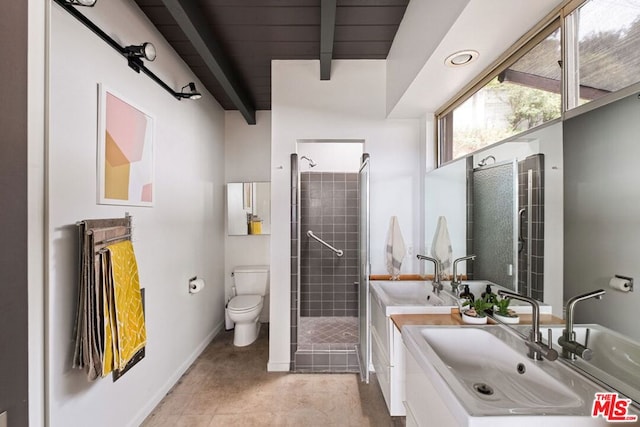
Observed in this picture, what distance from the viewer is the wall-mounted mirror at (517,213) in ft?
3.62

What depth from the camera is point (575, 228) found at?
100cm

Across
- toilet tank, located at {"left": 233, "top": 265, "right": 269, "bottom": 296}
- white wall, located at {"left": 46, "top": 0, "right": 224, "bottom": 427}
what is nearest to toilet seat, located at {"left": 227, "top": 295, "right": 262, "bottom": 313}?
toilet tank, located at {"left": 233, "top": 265, "right": 269, "bottom": 296}

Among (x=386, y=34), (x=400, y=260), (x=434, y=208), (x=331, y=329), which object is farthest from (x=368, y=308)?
(x=386, y=34)

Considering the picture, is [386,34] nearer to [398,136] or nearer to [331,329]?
[398,136]

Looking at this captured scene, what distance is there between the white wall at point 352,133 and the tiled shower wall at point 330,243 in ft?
3.40

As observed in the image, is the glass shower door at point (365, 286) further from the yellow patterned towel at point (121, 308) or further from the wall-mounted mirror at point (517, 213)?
the yellow patterned towel at point (121, 308)

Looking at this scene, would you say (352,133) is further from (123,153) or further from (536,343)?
(536,343)

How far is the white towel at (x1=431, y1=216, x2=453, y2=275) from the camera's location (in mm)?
1980

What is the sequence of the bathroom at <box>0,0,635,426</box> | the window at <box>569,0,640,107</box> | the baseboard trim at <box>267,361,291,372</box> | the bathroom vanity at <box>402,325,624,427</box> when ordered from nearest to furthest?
1. the bathroom vanity at <box>402,325,624,427</box>
2. the window at <box>569,0,640,107</box>
3. the bathroom at <box>0,0,635,426</box>
4. the baseboard trim at <box>267,361,291,372</box>

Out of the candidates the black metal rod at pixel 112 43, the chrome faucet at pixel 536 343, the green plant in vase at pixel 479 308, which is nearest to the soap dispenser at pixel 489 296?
the green plant in vase at pixel 479 308

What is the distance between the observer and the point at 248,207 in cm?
327

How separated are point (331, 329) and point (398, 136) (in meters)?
2.12

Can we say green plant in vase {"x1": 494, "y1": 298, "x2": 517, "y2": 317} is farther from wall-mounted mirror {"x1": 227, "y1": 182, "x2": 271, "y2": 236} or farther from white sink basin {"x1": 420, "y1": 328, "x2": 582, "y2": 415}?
wall-mounted mirror {"x1": 227, "y1": 182, "x2": 271, "y2": 236}

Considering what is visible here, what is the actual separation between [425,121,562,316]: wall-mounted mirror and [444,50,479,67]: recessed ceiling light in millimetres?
500
